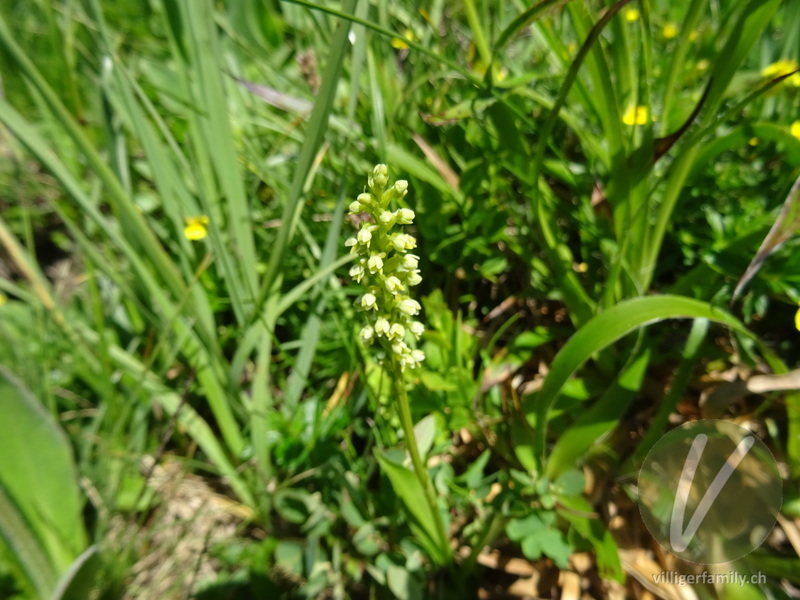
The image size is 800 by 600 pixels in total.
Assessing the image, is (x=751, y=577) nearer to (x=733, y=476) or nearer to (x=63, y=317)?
(x=733, y=476)

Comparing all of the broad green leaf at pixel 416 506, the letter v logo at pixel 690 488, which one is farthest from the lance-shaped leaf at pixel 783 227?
the broad green leaf at pixel 416 506

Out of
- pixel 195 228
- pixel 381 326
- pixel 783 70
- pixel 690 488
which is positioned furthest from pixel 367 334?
pixel 783 70

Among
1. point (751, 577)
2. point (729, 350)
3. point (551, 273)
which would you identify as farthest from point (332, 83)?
point (751, 577)

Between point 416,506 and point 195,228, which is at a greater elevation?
point 195,228

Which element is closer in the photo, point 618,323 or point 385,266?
point 385,266

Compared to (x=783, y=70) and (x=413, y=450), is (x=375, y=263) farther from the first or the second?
(x=783, y=70)

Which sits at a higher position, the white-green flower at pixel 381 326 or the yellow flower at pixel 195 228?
the yellow flower at pixel 195 228

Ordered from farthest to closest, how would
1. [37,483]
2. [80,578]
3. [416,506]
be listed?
[37,483] < [80,578] < [416,506]

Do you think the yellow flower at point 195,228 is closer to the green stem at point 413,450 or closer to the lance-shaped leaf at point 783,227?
the green stem at point 413,450
